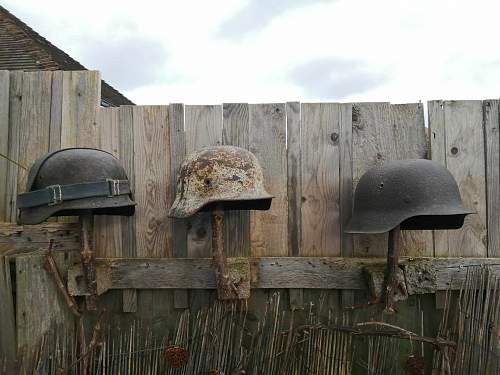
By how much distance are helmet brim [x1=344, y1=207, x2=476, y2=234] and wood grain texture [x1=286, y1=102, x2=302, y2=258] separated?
0.39m

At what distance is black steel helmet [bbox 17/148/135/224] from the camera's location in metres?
2.19

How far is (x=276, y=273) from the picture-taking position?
254 cm

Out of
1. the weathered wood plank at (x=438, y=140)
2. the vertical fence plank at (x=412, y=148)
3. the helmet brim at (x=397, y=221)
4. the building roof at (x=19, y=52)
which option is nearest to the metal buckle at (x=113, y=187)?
the helmet brim at (x=397, y=221)

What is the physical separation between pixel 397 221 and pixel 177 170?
4.85 ft

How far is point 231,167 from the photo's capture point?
223 centimetres

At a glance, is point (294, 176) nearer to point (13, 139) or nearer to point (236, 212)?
point (236, 212)

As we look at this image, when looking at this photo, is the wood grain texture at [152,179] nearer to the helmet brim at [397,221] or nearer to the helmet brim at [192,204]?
the helmet brim at [192,204]

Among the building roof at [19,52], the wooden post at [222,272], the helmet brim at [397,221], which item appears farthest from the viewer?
the building roof at [19,52]

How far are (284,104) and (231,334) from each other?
1.63 m

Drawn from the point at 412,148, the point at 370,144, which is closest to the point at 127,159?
the point at 370,144

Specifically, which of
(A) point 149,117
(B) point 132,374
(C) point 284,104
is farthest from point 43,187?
(C) point 284,104

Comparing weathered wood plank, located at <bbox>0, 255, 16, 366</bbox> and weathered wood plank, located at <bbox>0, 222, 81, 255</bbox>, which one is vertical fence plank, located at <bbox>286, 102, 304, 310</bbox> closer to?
weathered wood plank, located at <bbox>0, 222, 81, 255</bbox>

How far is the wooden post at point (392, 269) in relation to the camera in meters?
2.30

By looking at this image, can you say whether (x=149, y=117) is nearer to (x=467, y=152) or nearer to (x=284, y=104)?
(x=284, y=104)
